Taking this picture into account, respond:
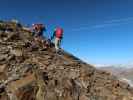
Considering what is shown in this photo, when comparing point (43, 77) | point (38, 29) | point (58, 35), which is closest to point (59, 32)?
point (58, 35)

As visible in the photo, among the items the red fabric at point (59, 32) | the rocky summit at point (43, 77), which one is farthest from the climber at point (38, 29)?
the red fabric at point (59, 32)

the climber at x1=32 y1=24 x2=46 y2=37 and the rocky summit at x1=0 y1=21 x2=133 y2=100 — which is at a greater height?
the climber at x1=32 y1=24 x2=46 y2=37

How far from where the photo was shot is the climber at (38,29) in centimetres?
4698

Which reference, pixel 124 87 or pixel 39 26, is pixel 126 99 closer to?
pixel 124 87

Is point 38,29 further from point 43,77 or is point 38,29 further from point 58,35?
point 43,77

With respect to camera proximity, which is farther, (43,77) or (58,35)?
(58,35)

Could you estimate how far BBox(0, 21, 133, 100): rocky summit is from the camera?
28812 millimetres

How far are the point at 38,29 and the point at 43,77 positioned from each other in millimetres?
18212

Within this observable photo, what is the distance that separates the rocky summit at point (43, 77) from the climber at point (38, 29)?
3952 mm

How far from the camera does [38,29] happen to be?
48156mm

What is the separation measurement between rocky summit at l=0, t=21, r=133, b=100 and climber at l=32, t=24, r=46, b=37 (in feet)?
13.0

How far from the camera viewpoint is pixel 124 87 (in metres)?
38.1

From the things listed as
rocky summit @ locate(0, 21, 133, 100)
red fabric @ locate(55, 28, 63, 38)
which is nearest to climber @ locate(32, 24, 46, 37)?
rocky summit @ locate(0, 21, 133, 100)

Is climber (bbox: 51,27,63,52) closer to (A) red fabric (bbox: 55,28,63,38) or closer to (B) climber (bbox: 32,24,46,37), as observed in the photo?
(A) red fabric (bbox: 55,28,63,38)
